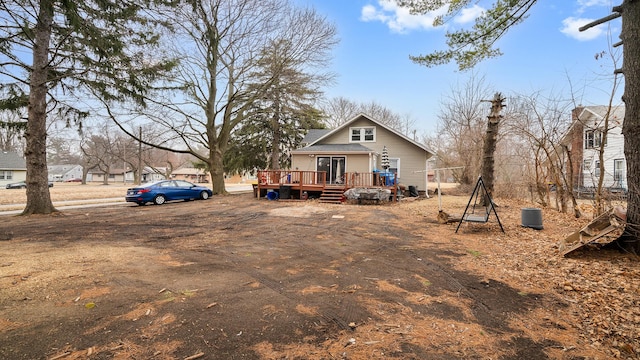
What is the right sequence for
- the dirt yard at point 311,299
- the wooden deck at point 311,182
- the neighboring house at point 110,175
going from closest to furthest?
the dirt yard at point 311,299 → the wooden deck at point 311,182 → the neighboring house at point 110,175

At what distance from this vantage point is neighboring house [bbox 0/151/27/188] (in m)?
38.9

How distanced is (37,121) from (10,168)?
4301cm

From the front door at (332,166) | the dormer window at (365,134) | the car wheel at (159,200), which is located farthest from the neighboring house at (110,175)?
the dormer window at (365,134)

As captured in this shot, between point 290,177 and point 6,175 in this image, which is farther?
point 6,175

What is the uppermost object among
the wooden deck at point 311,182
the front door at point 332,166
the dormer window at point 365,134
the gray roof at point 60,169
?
the dormer window at point 365,134

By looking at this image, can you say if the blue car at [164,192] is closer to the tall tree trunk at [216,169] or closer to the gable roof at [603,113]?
the tall tree trunk at [216,169]

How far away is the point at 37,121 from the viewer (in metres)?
10.1

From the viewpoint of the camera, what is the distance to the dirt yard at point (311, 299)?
2600mm

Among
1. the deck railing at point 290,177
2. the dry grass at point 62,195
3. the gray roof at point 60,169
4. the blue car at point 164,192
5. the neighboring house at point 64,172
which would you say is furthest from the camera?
the gray roof at point 60,169

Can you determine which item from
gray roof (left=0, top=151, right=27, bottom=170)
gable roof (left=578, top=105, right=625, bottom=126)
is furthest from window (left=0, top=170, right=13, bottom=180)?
gable roof (left=578, top=105, right=625, bottom=126)

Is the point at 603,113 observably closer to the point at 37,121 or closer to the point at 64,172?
the point at 37,121

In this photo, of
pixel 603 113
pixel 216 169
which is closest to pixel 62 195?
pixel 216 169

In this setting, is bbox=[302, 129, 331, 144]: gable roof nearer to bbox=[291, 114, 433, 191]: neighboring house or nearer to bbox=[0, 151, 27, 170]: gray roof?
bbox=[291, 114, 433, 191]: neighboring house

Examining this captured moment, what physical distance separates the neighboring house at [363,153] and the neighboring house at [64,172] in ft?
262
